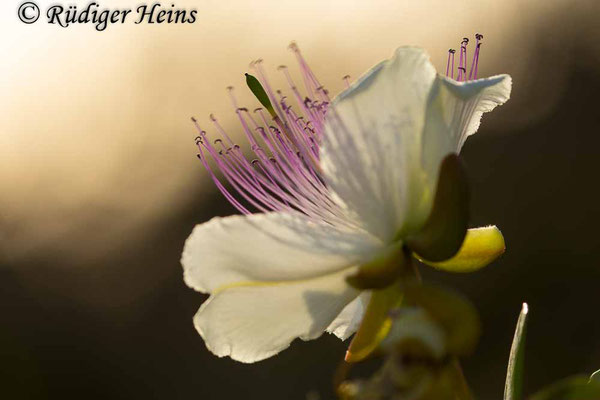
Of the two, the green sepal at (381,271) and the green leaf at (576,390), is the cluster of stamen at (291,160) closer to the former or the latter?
the green sepal at (381,271)

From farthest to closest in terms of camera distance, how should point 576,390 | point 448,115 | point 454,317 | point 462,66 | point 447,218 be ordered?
point 462,66 < point 448,115 < point 447,218 < point 454,317 < point 576,390

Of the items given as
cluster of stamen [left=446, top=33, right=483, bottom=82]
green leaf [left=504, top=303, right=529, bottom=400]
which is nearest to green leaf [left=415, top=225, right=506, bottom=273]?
green leaf [left=504, top=303, right=529, bottom=400]

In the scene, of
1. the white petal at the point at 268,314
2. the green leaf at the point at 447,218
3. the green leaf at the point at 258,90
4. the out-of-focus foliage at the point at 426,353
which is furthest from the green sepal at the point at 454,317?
the green leaf at the point at 258,90

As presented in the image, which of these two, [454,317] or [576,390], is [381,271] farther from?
[576,390]

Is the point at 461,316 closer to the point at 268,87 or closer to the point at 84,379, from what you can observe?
the point at 268,87

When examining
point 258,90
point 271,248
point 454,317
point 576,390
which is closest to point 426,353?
point 454,317

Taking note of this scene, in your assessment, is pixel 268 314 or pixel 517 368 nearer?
pixel 517 368

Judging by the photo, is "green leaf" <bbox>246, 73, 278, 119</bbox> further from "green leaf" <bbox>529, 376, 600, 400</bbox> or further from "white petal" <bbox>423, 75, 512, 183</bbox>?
"green leaf" <bbox>529, 376, 600, 400</bbox>
